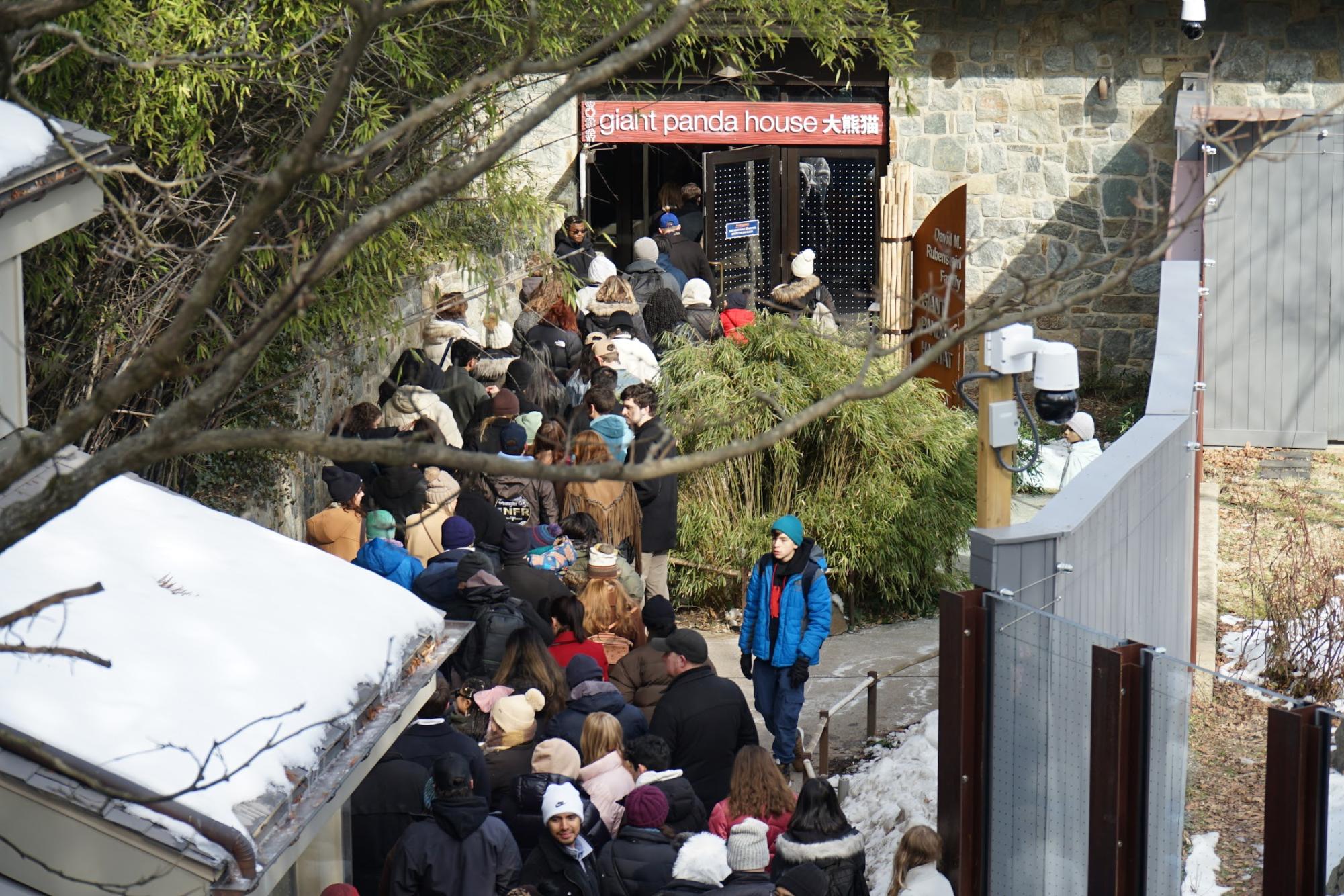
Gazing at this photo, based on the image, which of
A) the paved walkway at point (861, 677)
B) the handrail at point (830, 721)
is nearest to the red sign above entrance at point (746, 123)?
the paved walkway at point (861, 677)

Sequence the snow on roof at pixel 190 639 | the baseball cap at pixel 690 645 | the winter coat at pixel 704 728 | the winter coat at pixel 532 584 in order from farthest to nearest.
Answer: the winter coat at pixel 532 584 → the baseball cap at pixel 690 645 → the winter coat at pixel 704 728 → the snow on roof at pixel 190 639

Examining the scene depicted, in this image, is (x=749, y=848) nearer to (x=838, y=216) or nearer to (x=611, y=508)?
(x=611, y=508)

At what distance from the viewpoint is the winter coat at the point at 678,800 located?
635cm

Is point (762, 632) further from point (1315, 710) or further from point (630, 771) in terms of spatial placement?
point (1315, 710)

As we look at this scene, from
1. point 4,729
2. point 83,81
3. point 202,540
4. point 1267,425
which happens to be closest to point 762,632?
point 202,540

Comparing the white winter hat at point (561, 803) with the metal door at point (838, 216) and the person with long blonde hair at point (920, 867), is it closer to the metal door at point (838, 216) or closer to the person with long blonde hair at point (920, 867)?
the person with long blonde hair at point (920, 867)

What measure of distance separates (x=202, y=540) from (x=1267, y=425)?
10159 mm

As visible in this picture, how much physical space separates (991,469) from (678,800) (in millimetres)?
1826

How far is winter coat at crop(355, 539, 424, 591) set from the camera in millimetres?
8031

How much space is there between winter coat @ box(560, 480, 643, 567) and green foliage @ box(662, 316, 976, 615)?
0.93 m

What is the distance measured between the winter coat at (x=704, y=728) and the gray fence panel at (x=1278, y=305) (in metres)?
7.68

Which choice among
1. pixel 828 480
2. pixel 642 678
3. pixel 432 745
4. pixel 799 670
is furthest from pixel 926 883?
pixel 828 480

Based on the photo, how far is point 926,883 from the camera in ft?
19.3

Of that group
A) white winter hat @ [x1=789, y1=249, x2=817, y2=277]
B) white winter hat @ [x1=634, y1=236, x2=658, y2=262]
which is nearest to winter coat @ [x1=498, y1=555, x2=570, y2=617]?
white winter hat @ [x1=789, y1=249, x2=817, y2=277]
